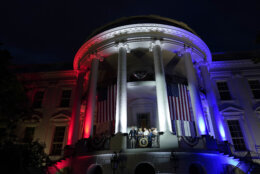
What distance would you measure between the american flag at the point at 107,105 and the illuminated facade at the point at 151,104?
0.29 ft

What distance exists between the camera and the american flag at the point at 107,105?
1692cm

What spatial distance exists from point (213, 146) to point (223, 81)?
10327mm

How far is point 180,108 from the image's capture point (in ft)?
54.1

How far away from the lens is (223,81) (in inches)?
875

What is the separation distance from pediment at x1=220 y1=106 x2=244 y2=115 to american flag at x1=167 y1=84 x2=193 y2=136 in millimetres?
4752

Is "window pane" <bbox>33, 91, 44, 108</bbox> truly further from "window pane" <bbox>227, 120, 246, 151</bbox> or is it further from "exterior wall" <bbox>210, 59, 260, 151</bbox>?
"window pane" <bbox>227, 120, 246, 151</bbox>

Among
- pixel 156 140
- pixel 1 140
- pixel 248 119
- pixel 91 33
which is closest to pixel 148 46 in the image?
pixel 91 33

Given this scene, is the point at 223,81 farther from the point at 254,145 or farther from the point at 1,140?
the point at 1,140

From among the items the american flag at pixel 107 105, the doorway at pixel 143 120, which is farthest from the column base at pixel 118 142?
the doorway at pixel 143 120

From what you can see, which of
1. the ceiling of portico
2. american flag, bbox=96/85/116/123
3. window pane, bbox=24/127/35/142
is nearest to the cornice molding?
the ceiling of portico

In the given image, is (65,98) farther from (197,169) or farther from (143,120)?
(197,169)

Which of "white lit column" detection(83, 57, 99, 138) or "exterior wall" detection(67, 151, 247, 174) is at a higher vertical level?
"white lit column" detection(83, 57, 99, 138)

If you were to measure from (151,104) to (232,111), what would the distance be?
8.00 m

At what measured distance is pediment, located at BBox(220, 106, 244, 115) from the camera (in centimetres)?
2000
